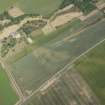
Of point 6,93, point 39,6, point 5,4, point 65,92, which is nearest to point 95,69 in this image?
point 65,92

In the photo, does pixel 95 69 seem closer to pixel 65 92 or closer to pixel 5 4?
pixel 65 92

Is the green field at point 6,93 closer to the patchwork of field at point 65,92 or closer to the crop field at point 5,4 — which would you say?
the patchwork of field at point 65,92

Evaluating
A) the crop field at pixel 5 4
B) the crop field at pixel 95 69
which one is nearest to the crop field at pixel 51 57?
the crop field at pixel 95 69

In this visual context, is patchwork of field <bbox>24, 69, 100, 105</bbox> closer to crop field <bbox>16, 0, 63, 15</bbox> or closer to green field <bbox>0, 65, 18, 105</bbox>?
green field <bbox>0, 65, 18, 105</bbox>

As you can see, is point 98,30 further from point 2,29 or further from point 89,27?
point 2,29

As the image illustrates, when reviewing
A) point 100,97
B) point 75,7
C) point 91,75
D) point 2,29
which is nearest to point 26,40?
point 2,29

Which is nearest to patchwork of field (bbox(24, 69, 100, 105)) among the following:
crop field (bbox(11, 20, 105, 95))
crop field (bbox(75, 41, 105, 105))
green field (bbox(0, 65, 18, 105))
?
crop field (bbox(75, 41, 105, 105))
